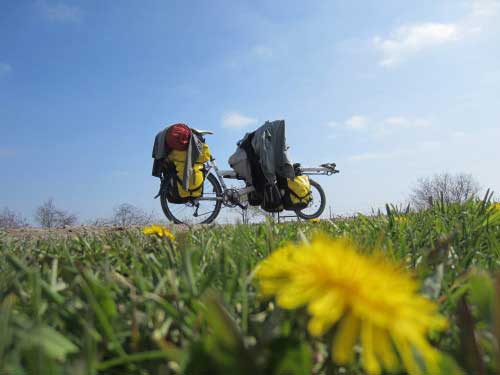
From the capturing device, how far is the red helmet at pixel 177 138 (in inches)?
251

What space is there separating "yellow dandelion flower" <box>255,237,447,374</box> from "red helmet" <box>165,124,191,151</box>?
6187mm

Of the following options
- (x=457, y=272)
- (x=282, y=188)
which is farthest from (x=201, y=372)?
(x=282, y=188)

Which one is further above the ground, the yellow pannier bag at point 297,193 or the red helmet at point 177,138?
the red helmet at point 177,138

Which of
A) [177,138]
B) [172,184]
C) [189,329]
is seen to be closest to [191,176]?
[172,184]

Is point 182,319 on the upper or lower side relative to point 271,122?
lower

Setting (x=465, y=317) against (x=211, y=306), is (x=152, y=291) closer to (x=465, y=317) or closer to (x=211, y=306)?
(x=211, y=306)

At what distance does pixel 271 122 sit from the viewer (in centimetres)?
733

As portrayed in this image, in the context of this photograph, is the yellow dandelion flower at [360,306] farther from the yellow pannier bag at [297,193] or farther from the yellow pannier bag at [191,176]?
the yellow pannier bag at [297,193]

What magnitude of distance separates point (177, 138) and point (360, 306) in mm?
6270

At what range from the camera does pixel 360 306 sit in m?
0.29

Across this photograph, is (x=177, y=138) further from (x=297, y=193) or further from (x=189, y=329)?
(x=189, y=329)

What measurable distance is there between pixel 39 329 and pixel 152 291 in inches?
8.9

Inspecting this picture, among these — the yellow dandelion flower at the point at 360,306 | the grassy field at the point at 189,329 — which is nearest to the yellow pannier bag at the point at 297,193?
the grassy field at the point at 189,329

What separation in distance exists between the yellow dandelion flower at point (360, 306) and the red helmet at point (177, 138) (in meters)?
6.19
